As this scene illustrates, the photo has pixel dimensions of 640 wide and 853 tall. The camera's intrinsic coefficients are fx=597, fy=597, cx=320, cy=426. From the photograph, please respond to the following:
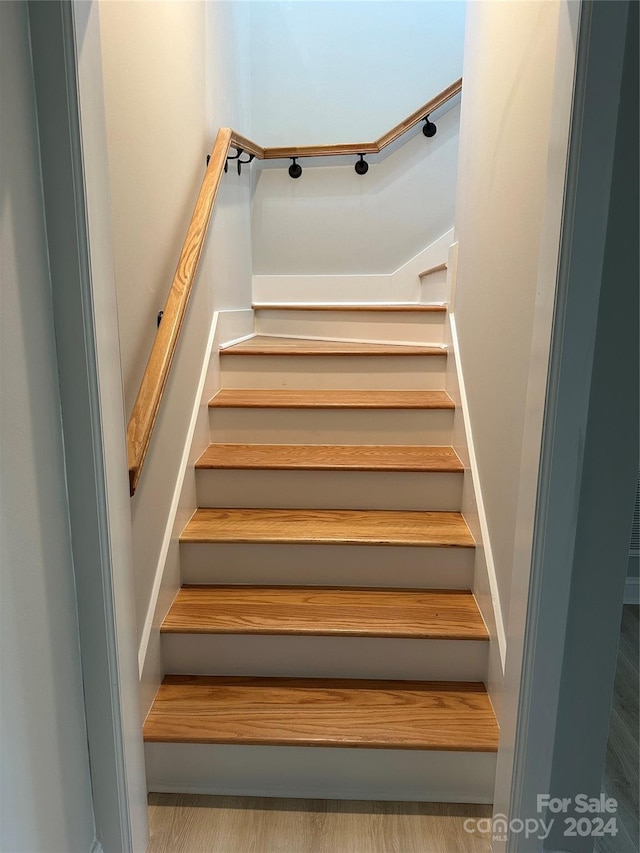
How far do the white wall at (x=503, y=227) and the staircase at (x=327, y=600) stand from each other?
29 cm

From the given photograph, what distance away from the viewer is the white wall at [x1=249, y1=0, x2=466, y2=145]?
3492 mm

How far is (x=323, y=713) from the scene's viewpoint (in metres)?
1.62

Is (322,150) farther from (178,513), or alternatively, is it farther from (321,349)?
(178,513)

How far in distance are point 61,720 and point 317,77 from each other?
3.62 metres

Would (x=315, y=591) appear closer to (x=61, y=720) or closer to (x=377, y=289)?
(x=61, y=720)

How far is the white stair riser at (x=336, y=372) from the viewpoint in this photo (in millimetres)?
2514

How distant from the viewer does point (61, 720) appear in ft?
3.81

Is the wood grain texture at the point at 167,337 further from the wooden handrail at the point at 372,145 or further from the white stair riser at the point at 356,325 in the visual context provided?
the wooden handrail at the point at 372,145

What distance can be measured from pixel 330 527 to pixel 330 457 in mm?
308

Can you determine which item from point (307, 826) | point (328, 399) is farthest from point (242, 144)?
point (307, 826)

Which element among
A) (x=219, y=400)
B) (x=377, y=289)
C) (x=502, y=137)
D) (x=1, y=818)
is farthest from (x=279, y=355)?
(x=1, y=818)

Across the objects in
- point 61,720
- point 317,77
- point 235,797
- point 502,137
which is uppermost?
point 317,77

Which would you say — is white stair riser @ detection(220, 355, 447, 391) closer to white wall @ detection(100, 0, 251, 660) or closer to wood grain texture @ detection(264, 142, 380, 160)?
white wall @ detection(100, 0, 251, 660)

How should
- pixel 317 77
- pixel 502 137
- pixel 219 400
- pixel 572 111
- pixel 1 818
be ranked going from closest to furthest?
pixel 1 818, pixel 572 111, pixel 502 137, pixel 219 400, pixel 317 77
